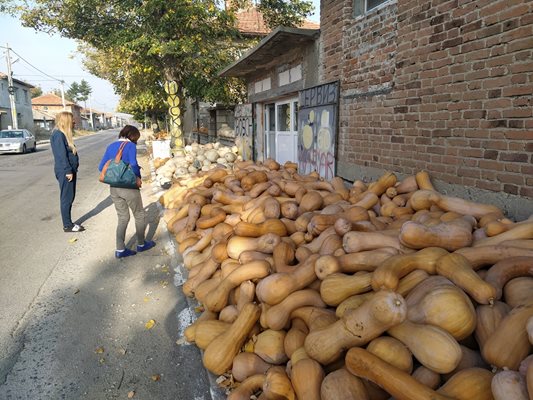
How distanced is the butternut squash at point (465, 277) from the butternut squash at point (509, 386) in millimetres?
530

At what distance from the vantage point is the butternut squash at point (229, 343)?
113 inches

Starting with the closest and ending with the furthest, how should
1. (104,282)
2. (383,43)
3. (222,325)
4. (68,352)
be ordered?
(222,325) → (68,352) → (104,282) → (383,43)

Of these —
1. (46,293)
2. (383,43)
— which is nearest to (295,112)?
(383,43)

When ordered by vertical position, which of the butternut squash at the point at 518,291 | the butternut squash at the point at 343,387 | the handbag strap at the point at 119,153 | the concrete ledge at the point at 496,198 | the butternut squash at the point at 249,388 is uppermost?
the handbag strap at the point at 119,153

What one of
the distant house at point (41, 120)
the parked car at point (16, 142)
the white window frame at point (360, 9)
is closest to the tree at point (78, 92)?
the distant house at point (41, 120)

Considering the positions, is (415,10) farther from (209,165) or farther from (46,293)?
(209,165)

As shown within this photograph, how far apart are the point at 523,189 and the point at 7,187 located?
524 inches

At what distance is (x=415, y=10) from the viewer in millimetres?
4777

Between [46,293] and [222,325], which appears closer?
[222,325]

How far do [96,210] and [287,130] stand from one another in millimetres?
4987

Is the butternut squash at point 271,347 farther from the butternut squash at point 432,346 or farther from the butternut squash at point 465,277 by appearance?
the butternut squash at point 465,277

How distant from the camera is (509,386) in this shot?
1.64 metres

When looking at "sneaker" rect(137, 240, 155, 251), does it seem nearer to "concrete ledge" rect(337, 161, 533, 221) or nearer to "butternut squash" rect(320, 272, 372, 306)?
"concrete ledge" rect(337, 161, 533, 221)

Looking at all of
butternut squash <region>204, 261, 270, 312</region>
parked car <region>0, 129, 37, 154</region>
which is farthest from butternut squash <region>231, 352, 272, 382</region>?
parked car <region>0, 129, 37, 154</region>
